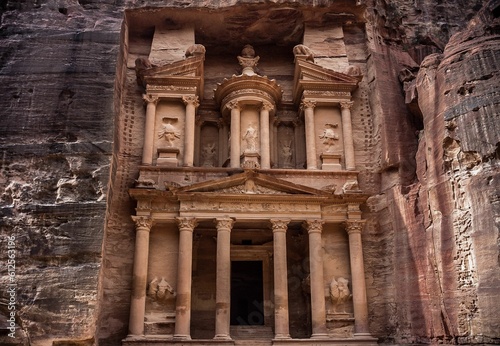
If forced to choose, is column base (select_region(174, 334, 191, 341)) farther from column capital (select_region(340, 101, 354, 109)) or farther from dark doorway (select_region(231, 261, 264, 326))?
column capital (select_region(340, 101, 354, 109))

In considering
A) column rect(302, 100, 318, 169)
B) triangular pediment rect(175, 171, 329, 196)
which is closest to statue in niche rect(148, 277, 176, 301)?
triangular pediment rect(175, 171, 329, 196)

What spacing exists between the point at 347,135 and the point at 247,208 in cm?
407

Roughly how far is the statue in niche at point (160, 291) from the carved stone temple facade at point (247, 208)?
27mm

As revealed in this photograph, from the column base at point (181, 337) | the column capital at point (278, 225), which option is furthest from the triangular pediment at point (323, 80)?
the column base at point (181, 337)

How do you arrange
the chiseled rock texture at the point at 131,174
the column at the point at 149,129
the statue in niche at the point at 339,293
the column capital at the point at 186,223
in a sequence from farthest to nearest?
the column at the point at 149,129 → the column capital at the point at 186,223 → the statue in niche at the point at 339,293 → the chiseled rock texture at the point at 131,174

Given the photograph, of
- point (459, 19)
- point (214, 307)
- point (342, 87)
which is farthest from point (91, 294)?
point (459, 19)

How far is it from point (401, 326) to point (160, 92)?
32.0ft

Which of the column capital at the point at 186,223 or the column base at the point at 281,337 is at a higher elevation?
the column capital at the point at 186,223

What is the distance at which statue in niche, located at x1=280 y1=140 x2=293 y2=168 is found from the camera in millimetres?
16391

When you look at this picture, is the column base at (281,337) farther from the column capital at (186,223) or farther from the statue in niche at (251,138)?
the statue in niche at (251,138)

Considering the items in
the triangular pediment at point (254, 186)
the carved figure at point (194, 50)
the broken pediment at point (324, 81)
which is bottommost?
the triangular pediment at point (254, 186)

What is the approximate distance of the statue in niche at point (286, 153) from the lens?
1639 centimetres

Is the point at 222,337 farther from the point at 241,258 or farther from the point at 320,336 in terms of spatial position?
the point at 241,258

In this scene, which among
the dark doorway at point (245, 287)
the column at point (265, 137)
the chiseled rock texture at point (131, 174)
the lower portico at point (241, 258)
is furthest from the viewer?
the dark doorway at point (245, 287)
